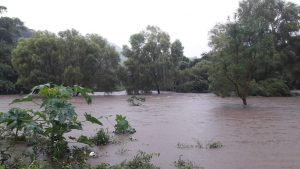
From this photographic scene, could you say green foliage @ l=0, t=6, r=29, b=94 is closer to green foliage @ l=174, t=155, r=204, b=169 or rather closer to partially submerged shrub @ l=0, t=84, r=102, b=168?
partially submerged shrub @ l=0, t=84, r=102, b=168

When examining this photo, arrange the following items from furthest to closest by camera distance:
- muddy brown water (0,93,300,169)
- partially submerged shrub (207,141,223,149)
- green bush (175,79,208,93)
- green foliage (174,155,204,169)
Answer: green bush (175,79,208,93), partially submerged shrub (207,141,223,149), muddy brown water (0,93,300,169), green foliage (174,155,204,169)

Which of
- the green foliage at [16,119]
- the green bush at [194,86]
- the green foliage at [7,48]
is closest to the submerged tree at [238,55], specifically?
the green foliage at [16,119]

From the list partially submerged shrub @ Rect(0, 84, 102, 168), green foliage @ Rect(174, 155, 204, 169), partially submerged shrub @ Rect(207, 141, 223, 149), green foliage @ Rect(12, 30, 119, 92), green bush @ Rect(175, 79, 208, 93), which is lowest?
green foliage @ Rect(174, 155, 204, 169)

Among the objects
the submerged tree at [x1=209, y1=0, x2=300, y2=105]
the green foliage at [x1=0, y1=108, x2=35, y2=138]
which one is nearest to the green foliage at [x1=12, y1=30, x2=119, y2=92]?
the submerged tree at [x1=209, y1=0, x2=300, y2=105]

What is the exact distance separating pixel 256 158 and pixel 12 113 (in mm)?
4527

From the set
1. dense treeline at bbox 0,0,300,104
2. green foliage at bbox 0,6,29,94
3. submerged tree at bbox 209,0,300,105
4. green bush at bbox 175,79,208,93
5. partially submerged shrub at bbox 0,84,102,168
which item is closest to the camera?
partially submerged shrub at bbox 0,84,102,168

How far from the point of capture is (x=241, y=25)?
69.4 ft

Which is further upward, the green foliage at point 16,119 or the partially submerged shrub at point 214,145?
the green foliage at point 16,119

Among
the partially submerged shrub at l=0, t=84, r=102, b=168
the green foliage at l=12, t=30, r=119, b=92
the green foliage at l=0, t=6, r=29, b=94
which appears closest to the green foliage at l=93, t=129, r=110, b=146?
the partially submerged shrub at l=0, t=84, r=102, b=168

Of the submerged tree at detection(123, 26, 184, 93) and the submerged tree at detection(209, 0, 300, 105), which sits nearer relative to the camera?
the submerged tree at detection(209, 0, 300, 105)

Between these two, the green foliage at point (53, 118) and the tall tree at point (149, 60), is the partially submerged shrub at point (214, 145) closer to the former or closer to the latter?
the green foliage at point (53, 118)

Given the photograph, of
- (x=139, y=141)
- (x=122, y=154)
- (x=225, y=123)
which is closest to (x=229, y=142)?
(x=139, y=141)

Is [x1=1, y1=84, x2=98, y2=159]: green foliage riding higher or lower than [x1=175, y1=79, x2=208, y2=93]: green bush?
lower

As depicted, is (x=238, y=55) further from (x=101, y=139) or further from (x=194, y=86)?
(x=194, y=86)
